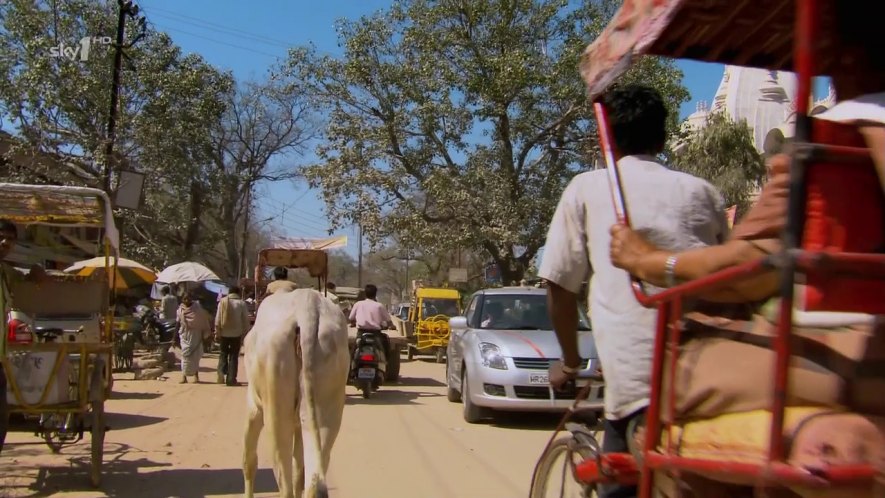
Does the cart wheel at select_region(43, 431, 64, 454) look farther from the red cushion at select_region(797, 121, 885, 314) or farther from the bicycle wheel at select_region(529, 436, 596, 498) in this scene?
the red cushion at select_region(797, 121, 885, 314)

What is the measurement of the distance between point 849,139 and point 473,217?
70.5ft

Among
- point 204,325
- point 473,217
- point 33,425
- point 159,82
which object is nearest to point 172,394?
point 204,325

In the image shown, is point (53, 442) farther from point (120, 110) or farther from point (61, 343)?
point (120, 110)

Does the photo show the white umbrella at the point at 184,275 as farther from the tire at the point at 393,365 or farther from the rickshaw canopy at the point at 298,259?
the tire at the point at 393,365

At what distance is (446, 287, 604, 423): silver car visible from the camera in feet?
31.9

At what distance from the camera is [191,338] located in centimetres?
1515

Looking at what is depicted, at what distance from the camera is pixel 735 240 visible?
6.02 feet

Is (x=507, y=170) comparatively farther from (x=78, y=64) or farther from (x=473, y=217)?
(x=78, y=64)

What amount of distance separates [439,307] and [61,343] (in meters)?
19.8

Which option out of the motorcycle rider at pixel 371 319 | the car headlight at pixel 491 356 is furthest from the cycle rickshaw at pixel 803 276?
the motorcycle rider at pixel 371 319

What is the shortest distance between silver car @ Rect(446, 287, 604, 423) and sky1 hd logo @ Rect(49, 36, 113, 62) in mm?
15507

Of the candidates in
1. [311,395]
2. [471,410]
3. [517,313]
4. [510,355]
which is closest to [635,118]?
[311,395]

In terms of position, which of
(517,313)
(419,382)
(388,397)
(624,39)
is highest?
(624,39)

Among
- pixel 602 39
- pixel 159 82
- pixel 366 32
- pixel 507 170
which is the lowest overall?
pixel 602 39
